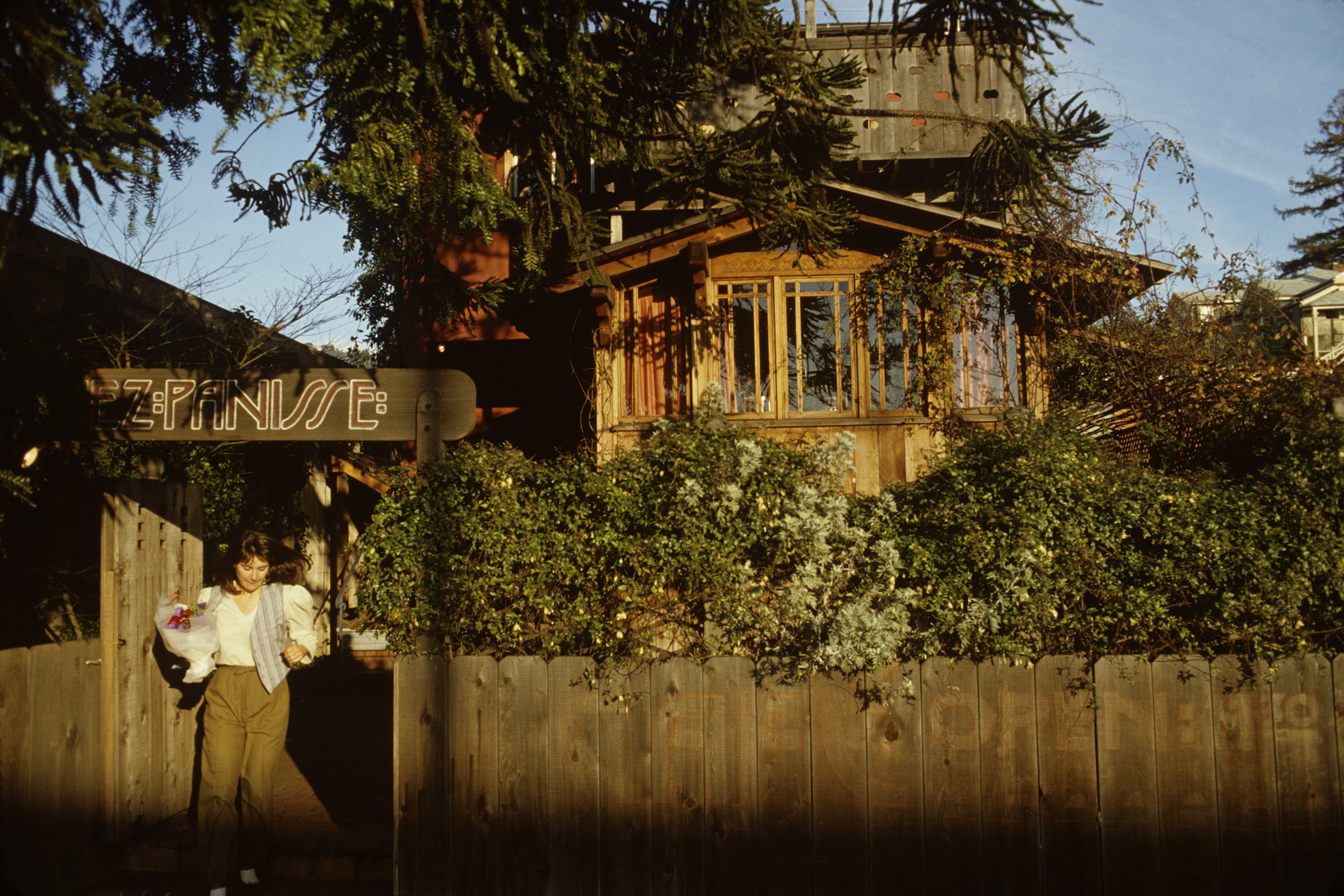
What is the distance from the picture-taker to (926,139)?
11641 mm

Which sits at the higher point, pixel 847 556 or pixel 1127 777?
pixel 847 556

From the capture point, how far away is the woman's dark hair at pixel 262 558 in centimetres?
546

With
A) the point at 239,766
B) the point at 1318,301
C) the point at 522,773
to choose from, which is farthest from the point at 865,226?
the point at 1318,301

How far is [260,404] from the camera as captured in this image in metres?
5.23

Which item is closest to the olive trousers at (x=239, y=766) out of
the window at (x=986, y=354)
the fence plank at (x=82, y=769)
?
Result: the fence plank at (x=82, y=769)

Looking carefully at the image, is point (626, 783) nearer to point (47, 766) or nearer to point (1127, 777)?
point (1127, 777)

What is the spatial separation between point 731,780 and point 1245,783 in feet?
9.34

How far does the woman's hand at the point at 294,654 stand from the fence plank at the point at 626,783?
203 cm

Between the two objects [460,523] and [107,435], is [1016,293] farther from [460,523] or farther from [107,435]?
[107,435]

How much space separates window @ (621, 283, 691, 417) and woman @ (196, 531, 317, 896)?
3.83 meters

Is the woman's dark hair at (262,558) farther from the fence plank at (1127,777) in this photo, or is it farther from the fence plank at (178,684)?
the fence plank at (1127,777)

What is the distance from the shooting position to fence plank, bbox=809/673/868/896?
4.65m

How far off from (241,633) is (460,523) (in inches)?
73.8

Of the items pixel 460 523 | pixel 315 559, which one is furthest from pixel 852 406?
pixel 315 559
